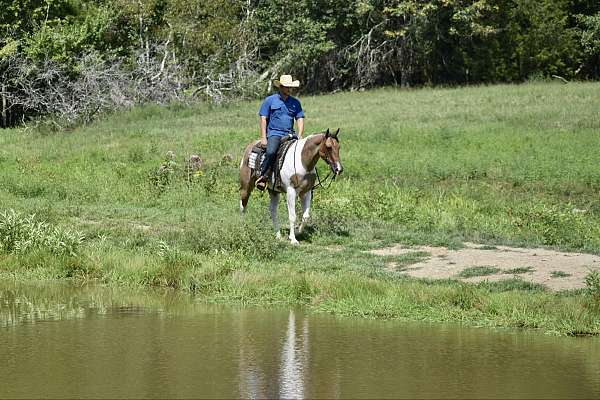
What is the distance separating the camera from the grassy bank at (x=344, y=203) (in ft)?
40.7

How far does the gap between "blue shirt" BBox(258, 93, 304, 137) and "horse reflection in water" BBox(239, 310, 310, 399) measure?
266 inches

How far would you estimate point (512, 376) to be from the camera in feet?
28.6

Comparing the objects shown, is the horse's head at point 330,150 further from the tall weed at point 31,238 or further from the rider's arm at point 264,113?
the tall weed at point 31,238

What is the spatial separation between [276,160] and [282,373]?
8356 mm

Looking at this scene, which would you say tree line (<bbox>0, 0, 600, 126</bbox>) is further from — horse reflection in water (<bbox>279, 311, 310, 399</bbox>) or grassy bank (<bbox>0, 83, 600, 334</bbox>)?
horse reflection in water (<bbox>279, 311, 310, 399</bbox>)

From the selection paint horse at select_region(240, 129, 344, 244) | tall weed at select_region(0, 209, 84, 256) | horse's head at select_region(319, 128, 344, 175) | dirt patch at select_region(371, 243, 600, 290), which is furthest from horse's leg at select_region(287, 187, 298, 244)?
tall weed at select_region(0, 209, 84, 256)

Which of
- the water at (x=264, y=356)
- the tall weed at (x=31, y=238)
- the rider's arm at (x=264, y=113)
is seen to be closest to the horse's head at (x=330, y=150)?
the rider's arm at (x=264, y=113)

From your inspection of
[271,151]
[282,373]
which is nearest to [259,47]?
[271,151]

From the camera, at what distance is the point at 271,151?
16.7m

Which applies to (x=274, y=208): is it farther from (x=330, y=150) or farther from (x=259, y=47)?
(x=259, y=47)

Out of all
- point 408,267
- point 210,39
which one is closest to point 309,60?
point 210,39

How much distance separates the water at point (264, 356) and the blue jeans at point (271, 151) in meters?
4.97

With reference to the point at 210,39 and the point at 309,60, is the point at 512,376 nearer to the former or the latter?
the point at 210,39

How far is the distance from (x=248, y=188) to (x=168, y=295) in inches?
200
